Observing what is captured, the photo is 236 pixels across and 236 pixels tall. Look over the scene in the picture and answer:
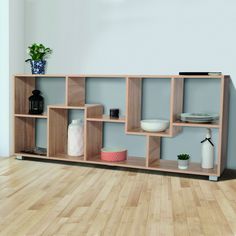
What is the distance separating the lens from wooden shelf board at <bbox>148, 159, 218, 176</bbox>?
2.44 m

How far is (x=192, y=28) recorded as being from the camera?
2.70 metres

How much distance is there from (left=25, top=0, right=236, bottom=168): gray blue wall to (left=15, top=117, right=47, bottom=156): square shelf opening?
298 mm

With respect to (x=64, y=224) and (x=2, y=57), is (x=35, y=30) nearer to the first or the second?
(x=2, y=57)

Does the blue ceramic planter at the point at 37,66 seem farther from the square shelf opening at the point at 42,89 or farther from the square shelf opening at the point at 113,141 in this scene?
the square shelf opening at the point at 113,141

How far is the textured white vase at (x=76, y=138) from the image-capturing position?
281 centimetres

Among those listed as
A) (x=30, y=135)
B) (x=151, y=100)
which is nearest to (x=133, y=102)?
(x=151, y=100)

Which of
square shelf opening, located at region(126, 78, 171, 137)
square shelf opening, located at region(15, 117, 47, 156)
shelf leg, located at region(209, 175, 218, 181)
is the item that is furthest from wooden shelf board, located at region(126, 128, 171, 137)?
square shelf opening, located at region(15, 117, 47, 156)

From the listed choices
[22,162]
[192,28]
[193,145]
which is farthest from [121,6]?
[22,162]

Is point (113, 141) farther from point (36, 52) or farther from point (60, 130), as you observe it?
point (36, 52)

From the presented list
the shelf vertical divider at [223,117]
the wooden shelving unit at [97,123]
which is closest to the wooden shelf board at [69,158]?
the wooden shelving unit at [97,123]

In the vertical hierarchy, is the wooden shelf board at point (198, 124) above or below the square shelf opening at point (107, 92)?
below

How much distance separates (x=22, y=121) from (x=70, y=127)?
44 cm

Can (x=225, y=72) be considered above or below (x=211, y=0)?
below

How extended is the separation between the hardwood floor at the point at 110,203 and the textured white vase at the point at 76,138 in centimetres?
18
